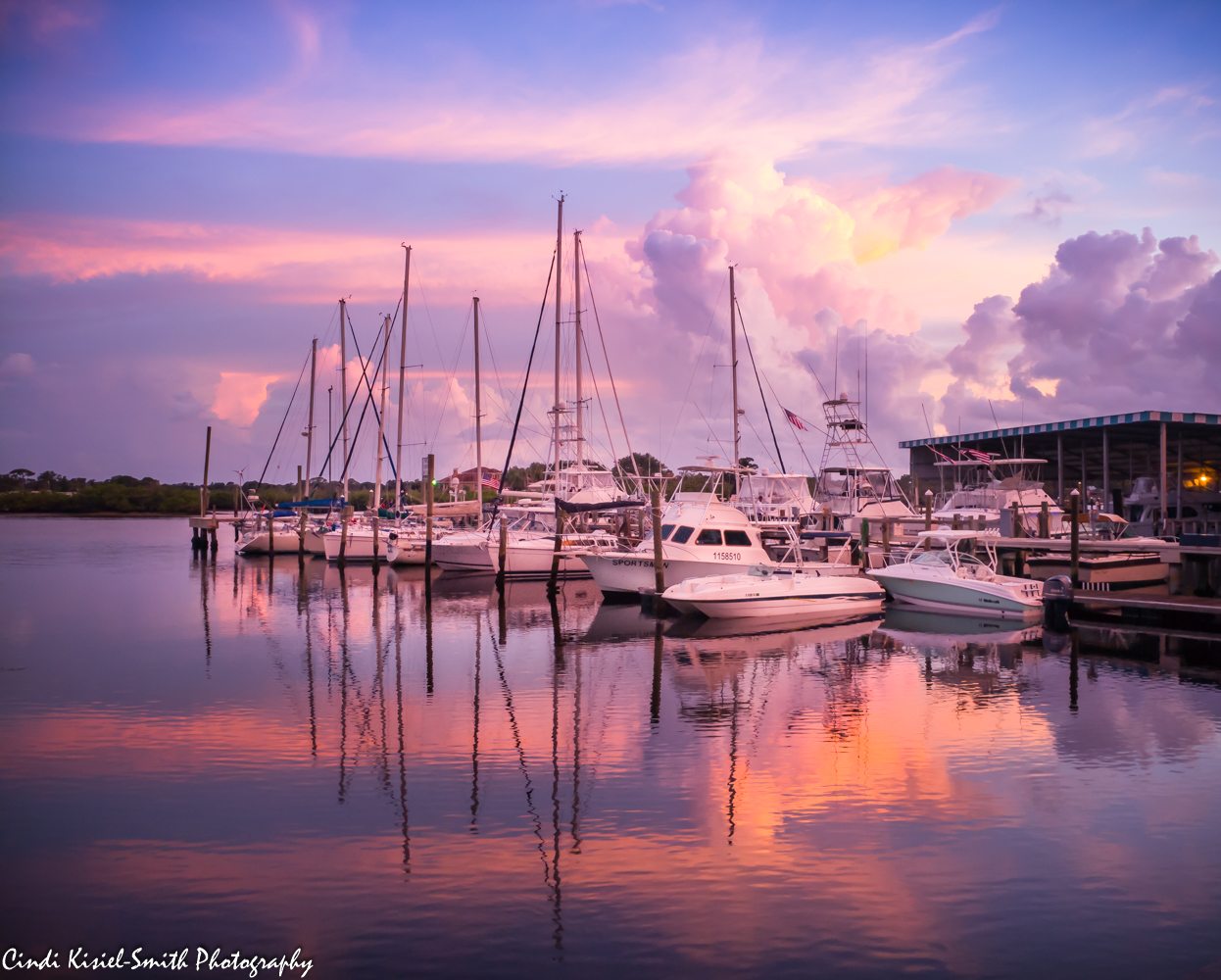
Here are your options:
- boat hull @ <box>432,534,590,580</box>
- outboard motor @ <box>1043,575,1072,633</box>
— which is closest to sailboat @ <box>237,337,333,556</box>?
boat hull @ <box>432,534,590,580</box>

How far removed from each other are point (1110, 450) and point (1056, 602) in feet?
116

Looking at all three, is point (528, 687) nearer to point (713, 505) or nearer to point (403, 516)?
point (713, 505)

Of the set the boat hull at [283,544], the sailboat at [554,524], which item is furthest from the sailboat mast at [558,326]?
the boat hull at [283,544]

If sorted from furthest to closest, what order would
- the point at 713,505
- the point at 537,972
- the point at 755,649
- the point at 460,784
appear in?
the point at 713,505 < the point at 755,649 < the point at 460,784 < the point at 537,972

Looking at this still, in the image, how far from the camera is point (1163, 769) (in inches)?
601

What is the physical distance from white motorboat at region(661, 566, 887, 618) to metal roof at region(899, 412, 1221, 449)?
2285cm

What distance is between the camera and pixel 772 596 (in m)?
31.0

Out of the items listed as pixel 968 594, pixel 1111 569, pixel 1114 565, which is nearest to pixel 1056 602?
pixel 968 594

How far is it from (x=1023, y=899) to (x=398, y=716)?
12.1 meters

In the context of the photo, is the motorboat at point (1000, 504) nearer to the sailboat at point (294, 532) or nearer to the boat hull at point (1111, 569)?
the boat hull at point (1111, 569)

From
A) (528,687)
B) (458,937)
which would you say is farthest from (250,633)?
(458,937)

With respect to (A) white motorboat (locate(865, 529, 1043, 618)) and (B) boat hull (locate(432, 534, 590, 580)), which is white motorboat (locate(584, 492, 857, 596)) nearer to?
(A) white motorboat (locate(865, 529, 1043, 618))

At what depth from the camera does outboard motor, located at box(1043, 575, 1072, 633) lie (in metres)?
31.5

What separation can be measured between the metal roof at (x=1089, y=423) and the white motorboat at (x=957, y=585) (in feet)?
59.8
